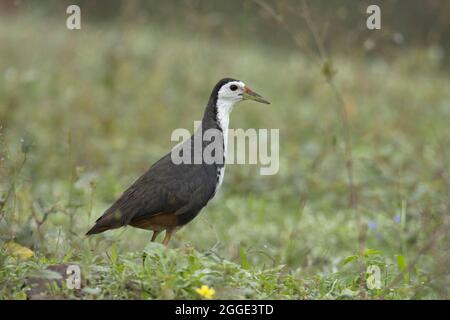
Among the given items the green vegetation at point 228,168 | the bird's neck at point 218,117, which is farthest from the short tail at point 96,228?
the bird's neck at point 218,117

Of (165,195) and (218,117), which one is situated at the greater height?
(218,117)

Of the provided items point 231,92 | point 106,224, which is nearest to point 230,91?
point 231,92

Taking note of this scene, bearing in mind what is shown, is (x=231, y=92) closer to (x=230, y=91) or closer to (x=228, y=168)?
(x=230, y=91)

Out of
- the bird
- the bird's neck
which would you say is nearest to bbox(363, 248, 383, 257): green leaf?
the bird

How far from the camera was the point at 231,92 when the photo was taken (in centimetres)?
491

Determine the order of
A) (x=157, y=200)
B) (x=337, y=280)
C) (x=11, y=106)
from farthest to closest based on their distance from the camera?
(x=11, y=106)
(x=157, y=200)
(x=337, y=280)

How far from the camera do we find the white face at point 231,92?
489 cm

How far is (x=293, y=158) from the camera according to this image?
782cm

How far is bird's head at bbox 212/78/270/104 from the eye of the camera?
4.89 m

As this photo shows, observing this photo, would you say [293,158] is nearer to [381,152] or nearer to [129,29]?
[381,152]

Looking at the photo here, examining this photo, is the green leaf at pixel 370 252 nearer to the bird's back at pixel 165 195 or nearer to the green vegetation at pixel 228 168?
the green vegetation at pixel 228 168

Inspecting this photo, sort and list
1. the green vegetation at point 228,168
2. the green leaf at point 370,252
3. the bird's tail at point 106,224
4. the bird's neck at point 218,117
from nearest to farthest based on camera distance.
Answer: the green vegetation at point 228,168 < the green leaf at point 370,252 < the bird's tail at point 106,224 < the bird's neck at point 218,117
